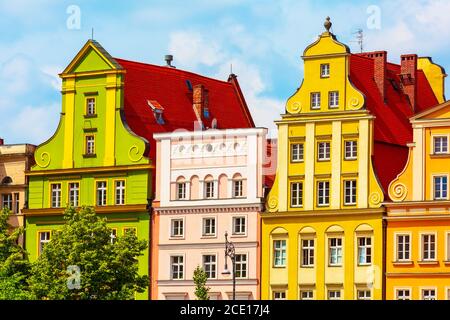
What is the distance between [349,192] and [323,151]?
238cm

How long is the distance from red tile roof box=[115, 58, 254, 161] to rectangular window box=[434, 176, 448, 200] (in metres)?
15.4

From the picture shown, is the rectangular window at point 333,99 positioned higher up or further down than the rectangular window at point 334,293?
higher up

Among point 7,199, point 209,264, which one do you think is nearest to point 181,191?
point 209,264

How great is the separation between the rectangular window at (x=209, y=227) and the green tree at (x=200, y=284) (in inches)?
109

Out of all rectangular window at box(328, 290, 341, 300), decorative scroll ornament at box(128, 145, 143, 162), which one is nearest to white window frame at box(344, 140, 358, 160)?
rectangular window at box(328, 290, 341, 300)

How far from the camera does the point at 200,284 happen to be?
6531cm

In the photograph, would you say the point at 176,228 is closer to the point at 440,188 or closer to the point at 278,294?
the point at 278,294

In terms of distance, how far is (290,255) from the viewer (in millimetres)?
67250

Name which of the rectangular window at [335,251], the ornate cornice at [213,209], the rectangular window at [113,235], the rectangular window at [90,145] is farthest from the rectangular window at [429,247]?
the rectangular window at [90,145]

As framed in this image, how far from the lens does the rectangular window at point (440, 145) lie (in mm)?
65188

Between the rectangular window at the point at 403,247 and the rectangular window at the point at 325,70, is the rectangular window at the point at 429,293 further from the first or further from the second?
the rectangular window at the point at 325,70

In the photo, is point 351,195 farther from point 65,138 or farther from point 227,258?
point 65,138

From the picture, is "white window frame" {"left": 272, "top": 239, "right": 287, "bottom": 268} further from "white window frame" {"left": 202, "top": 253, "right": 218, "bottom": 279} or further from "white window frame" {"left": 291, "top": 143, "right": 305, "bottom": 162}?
"white window frame" {"left": 291, "top": 143, "right": 305, "bottom": 162}
